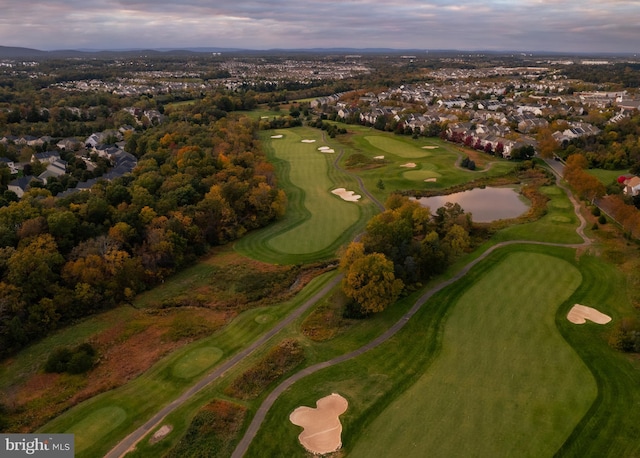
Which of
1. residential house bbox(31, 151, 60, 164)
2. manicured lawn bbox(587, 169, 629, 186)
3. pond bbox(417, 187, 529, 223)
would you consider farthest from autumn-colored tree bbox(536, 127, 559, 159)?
residential house bbox(31, 151, 60, 164)

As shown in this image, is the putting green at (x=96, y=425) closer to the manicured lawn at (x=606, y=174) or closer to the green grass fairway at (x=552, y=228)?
the green grass fairway at (x=552, y=228)

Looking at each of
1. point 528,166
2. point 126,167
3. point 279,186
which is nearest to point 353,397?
point 279,186

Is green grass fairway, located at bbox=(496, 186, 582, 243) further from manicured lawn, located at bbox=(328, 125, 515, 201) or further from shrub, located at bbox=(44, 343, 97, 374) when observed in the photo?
shrub, located at bbox=(44, 343, 97, 374)

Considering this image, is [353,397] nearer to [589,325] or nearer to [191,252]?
[589,325]

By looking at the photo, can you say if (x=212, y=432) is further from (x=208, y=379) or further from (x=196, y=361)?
(x=196, y=361)

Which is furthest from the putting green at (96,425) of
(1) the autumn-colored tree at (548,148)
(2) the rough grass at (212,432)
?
(1) the autumn-colored tree at (548,148)

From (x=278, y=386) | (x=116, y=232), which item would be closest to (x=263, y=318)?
(x=278, y=386)
